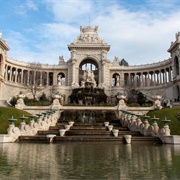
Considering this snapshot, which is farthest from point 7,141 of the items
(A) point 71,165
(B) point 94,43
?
(B) point 94,43

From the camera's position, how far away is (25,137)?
2003cm

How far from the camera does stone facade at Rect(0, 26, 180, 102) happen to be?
71.3 m

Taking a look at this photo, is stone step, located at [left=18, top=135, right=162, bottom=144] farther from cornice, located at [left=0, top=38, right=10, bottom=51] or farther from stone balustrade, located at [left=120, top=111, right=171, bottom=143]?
cornice, located at [left=0, top=38, right=10, bottom=51]

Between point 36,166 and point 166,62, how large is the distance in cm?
7376

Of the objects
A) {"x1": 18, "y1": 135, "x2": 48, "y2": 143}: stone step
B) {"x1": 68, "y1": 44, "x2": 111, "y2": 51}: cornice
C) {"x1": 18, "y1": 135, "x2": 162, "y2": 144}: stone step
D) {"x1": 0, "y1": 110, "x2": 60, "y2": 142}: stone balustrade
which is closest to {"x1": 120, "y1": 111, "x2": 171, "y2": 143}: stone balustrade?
{"x1": 18, "y1": 135, "x2": 162, "y2": 144}: stone step

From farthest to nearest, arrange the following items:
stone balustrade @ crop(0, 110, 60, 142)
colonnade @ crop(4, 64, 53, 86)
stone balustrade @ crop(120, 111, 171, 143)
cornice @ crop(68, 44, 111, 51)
Result: cornice @ crop(68, 44, 111, 51) < colonnade @ crop(4, 64, 53, 86) < stone balustrade @ crop(120, 111, 171, 143) < stone balustrade @ crop(0, 110, 60, 142)

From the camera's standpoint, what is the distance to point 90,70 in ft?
238

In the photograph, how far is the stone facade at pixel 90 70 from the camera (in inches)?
2808

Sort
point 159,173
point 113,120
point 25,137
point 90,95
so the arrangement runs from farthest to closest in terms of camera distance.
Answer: point 90,95 < point 113,120 < point 25,137 < point 159,173

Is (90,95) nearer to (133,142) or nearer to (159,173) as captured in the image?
(133,142)

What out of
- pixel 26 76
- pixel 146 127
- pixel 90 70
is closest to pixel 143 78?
pixel 90 70

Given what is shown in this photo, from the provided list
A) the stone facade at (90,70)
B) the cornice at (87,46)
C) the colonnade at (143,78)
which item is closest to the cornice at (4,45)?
the stone facade at (90,70)

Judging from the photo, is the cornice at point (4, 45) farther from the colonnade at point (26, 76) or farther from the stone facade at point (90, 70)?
the colonnade at point (26, 76)

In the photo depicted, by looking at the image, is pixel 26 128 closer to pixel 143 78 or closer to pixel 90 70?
pixel 90 70
